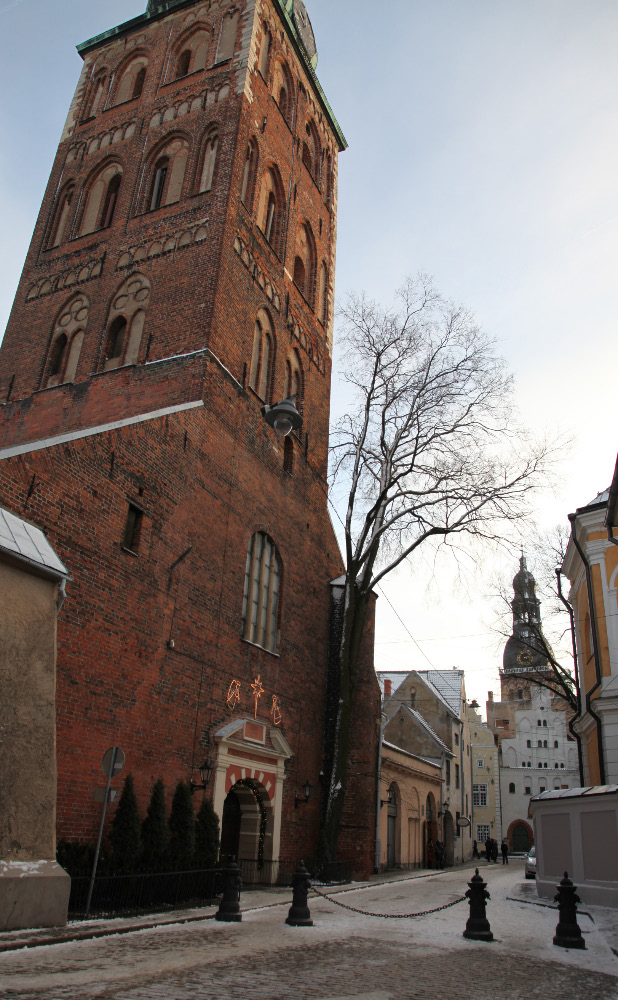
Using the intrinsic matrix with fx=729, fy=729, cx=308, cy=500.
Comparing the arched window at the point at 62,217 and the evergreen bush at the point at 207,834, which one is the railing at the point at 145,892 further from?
the arched window at the point at 62,217

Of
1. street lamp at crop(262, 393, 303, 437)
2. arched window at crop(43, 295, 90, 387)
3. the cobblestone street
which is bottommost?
the cobblestone street

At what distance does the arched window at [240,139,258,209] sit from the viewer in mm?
18938

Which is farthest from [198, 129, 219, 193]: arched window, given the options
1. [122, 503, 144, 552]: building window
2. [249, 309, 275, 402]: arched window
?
[122, 503, 144, 552]: building window

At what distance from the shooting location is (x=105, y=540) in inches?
433

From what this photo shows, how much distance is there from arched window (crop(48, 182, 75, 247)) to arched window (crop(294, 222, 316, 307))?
659cm

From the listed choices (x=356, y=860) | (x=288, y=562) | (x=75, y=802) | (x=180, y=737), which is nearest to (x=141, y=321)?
(x=288, y=562)

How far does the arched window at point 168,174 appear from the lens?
18.8 metres

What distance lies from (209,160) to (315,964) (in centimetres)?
1819

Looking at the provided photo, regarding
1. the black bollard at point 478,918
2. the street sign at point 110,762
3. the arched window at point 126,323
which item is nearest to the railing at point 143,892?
the street sign at point 110,762

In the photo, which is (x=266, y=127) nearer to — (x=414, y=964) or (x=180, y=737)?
(x=180, y=737)

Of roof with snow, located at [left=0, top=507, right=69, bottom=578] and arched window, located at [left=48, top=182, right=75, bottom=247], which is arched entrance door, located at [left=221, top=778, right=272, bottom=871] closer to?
roof with snow, located at [left=0, top=507, right=69, bottom=578]

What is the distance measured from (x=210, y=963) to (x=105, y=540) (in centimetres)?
612

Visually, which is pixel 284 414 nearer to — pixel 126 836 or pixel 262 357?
pixel 262 357

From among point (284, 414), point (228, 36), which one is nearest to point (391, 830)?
point (284, 414)
